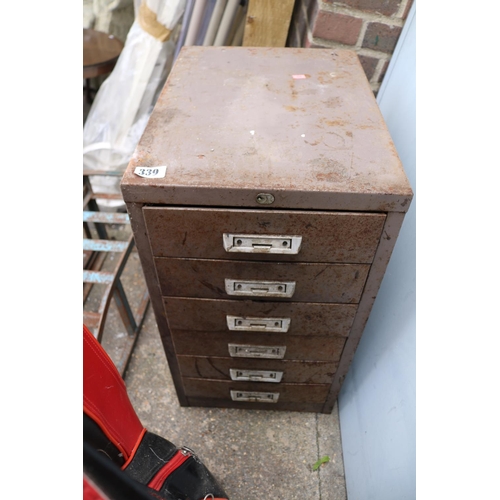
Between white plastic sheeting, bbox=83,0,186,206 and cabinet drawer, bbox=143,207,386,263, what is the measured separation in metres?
1.12

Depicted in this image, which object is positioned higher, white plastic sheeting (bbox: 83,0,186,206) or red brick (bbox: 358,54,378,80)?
red brick (bbox: 358,54,378,80)

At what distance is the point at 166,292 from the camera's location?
0.86 metres

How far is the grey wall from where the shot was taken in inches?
32.2

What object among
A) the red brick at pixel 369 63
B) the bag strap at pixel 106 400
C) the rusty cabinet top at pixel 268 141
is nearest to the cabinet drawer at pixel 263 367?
the bag strap at pixel 106 400

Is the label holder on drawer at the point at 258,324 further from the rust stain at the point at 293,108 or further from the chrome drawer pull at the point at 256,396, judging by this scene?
the rust stain at the point at 293,108

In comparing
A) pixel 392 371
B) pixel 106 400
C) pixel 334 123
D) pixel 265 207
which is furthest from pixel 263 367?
pixel 334 123

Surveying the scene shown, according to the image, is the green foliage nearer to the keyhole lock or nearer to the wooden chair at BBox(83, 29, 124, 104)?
the keyhole lock

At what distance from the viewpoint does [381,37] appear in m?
1.14

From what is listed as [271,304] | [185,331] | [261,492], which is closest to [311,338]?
[271,304]

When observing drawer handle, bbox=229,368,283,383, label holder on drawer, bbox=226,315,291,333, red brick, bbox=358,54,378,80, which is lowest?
drawer handle, bbox=229,368,283,383

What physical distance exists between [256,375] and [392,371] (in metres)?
0.38

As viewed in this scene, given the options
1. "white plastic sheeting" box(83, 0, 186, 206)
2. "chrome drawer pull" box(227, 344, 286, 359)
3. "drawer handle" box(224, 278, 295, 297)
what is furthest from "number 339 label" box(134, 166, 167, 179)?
"white plastic sheeting" box(83, 0, 186, 206)

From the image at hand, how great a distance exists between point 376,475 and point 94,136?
5.56ft
